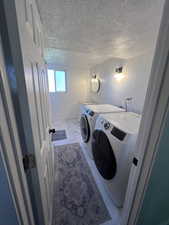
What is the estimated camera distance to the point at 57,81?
A: 4102 millimetres

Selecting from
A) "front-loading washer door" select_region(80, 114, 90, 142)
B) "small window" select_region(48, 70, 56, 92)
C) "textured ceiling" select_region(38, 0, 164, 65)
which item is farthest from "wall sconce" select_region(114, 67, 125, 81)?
"small window" select_region(48, 70, 56, 92)

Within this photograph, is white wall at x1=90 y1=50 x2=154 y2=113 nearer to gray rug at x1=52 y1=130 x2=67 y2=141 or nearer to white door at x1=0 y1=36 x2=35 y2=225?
gray rug at x1=52 y1=130 x2=67 y2=141

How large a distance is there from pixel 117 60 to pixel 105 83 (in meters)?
0.72

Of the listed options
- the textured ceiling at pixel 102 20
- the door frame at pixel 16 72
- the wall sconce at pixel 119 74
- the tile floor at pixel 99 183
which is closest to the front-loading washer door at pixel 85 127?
the tile floor at pixel 99 183

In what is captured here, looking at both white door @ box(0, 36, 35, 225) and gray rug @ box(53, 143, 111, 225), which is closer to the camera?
white door @ box(0, 36, 35, 225)

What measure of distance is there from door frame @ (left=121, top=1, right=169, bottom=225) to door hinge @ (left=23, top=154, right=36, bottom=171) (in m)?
0.68

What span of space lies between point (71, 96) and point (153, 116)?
13.0 ft

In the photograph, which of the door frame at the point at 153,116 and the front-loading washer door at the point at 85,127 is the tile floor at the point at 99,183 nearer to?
the front-loading washer door at the point at 85,127

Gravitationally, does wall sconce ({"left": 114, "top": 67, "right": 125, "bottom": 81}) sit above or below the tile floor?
above

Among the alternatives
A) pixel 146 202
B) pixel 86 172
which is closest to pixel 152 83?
pixel 146 202

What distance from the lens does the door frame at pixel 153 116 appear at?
533 millimetres

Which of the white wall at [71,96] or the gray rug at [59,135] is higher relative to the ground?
the white wall at [71,96]

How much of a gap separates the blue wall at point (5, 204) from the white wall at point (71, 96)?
3.81 meters

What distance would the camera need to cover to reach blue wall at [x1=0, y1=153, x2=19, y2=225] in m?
0.44
